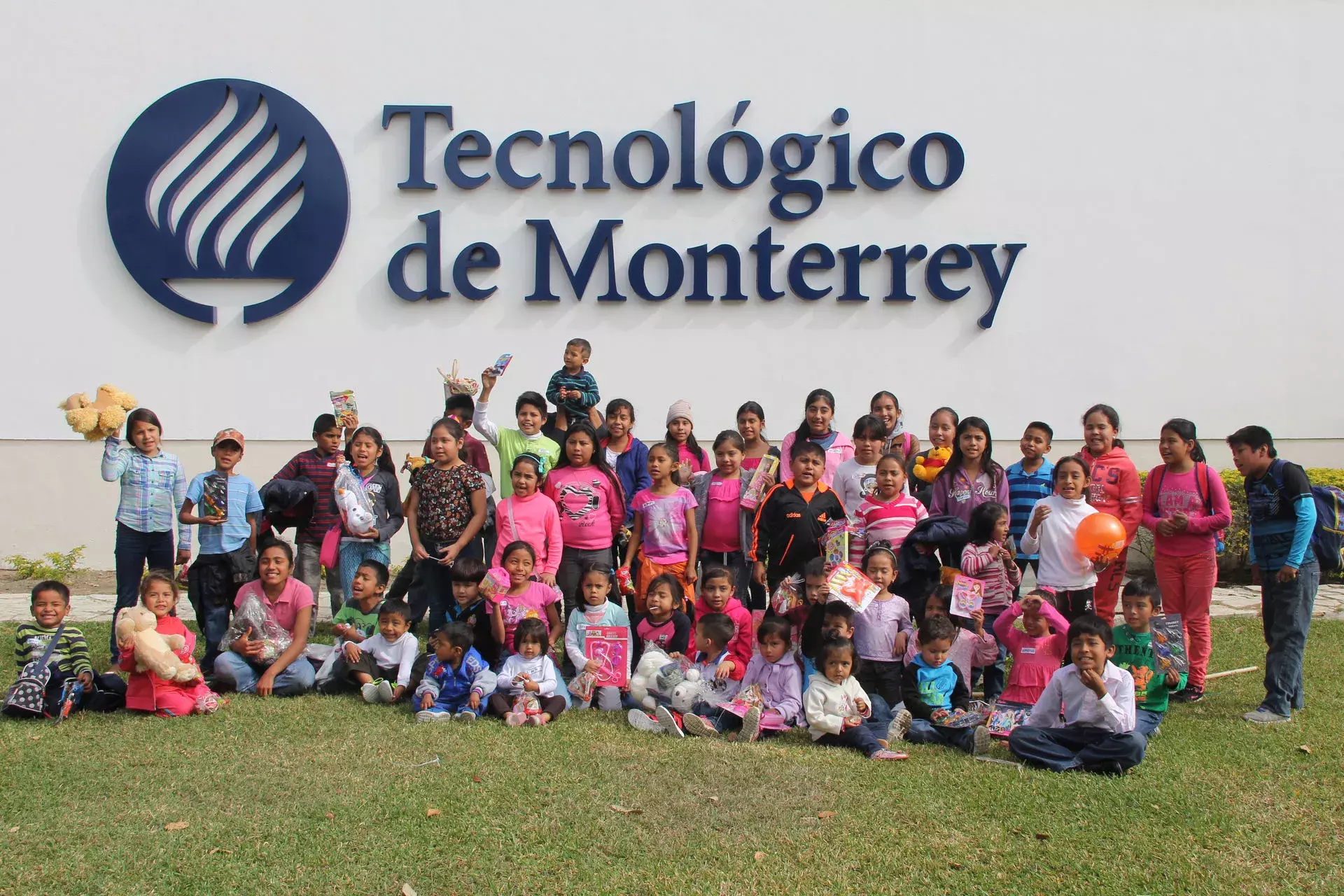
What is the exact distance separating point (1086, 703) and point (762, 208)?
249 inches

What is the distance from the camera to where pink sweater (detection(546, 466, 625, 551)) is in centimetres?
635

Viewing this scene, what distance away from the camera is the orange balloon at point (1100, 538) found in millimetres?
5547

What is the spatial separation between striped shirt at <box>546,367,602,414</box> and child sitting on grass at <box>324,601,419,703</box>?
1845 millimetres

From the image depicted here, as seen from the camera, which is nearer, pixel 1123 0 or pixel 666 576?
pixel 666 576

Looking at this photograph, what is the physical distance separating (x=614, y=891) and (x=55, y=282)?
876 centimetres

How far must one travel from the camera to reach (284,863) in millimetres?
3584

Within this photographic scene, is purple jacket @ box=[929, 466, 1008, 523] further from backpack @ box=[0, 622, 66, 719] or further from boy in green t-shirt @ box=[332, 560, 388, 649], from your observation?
backpack @ box=[0, 622, 66, 719]

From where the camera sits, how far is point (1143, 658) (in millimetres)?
5090

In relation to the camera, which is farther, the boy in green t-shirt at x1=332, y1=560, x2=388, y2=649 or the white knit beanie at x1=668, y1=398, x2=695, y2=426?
the white knit beanie at x1=668, y1=398, x2=695, y2=426

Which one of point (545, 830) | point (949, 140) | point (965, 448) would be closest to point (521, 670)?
point (545, 830)

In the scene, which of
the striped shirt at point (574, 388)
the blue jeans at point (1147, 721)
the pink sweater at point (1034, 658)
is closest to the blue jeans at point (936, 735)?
the pink sweater at point (1034, 658)

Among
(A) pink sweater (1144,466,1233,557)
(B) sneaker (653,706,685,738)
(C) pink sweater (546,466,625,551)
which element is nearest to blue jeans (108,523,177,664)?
(C) pink sweater (546,466,625,551)

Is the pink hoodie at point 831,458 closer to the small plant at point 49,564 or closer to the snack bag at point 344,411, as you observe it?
the snack bag at point 344,411

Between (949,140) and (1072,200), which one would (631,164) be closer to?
(949,140)
